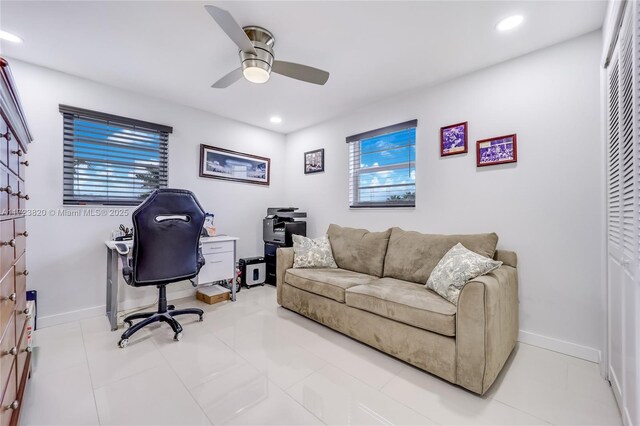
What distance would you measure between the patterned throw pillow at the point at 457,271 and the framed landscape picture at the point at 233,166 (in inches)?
120

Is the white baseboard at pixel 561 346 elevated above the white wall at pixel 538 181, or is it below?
below

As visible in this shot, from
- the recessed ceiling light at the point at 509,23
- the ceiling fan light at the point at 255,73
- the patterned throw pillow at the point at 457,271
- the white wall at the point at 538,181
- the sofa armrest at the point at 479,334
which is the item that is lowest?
the sofa armrest at the point at 479,334

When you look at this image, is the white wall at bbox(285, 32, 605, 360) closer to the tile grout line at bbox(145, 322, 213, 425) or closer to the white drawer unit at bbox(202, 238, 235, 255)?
the white drawer unit at bbox(202, 238, 235, 255)

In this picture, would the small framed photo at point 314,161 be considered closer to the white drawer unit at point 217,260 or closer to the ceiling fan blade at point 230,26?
the white drawer unit at point 217,260

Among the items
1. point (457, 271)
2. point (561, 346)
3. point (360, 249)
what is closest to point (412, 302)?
point (457, 271)

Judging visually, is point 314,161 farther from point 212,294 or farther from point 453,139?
point 212,294

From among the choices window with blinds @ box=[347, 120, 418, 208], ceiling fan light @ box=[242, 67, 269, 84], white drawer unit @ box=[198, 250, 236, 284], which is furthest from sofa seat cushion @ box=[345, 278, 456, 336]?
ceiling fan light @ box=[242, 67, 269, 84]

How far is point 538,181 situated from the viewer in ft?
7.48

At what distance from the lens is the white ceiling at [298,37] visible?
6.06 feet

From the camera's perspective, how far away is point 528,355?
6.95ft

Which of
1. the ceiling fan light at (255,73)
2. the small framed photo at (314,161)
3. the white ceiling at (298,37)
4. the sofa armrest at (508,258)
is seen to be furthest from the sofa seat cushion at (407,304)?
the small framed photo at (314,161)

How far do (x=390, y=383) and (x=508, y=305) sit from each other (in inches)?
40.1

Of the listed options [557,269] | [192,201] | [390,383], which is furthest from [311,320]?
[557,269]

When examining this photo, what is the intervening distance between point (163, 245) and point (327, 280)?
4.84 ft
